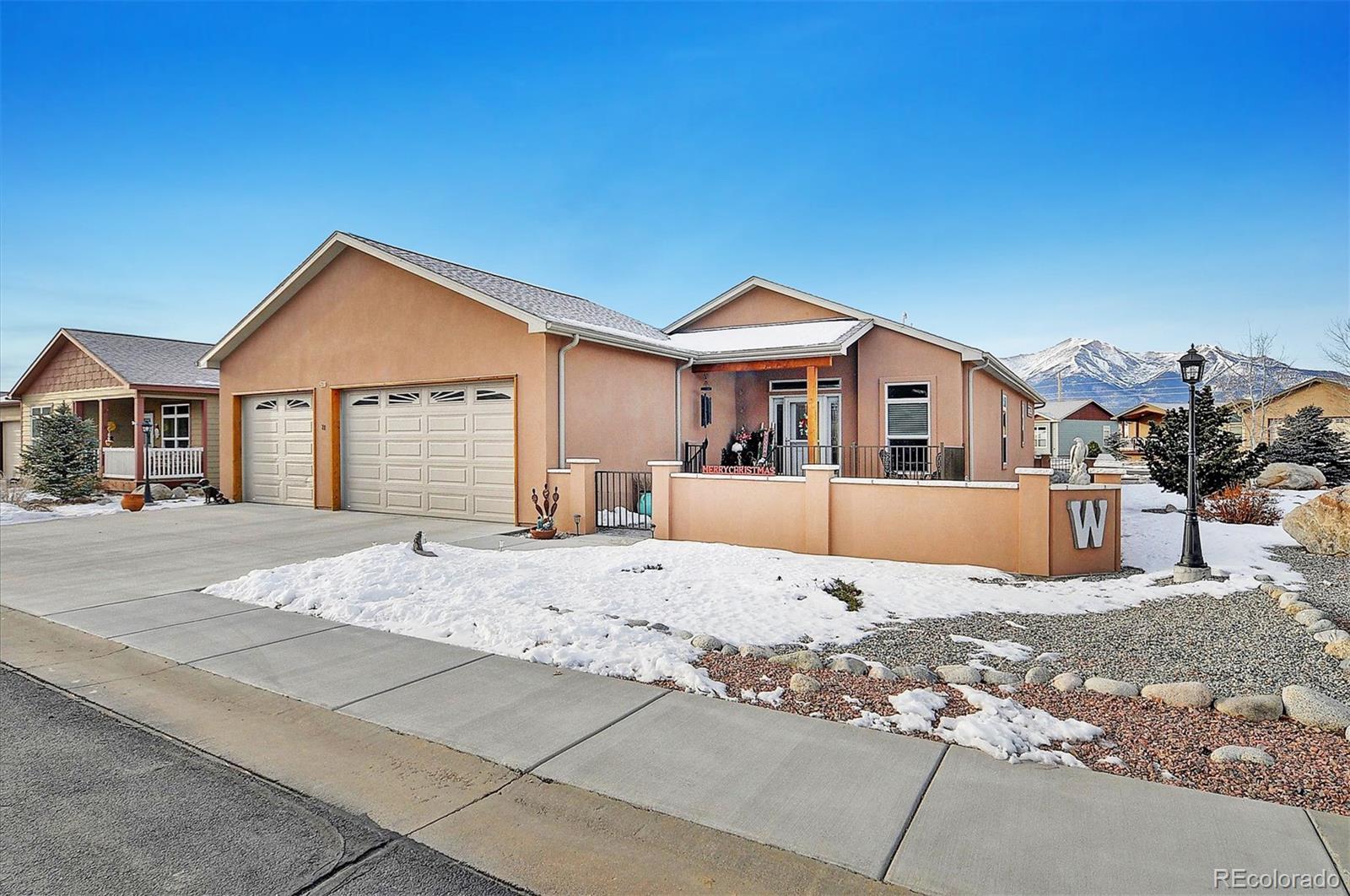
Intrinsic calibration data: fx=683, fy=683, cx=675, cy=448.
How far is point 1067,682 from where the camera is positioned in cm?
438

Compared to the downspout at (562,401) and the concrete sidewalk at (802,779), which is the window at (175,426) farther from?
the concrete sidewalk at (802,779)

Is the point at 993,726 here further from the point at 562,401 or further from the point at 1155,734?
the point at 562,401

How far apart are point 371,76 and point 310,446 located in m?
8.59

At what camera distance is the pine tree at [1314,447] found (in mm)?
20219

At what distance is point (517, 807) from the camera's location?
3.03 metres

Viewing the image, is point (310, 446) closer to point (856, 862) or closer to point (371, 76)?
point (371, 76)

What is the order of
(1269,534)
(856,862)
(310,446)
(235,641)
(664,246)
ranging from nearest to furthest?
(856,862)
(235,641)
(1269,534)
(310,446)
(664,246)

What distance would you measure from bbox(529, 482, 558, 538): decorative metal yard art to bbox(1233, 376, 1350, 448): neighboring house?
30532 millimetres

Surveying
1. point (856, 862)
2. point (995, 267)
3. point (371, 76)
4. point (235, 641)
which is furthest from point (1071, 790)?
point (995, 267)

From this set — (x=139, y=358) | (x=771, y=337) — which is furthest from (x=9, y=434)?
(x=771, y=337)

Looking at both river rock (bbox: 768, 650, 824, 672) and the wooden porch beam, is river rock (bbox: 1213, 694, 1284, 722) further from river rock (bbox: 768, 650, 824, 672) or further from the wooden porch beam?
the wooden porch beam

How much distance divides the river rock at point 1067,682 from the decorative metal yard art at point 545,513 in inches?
294

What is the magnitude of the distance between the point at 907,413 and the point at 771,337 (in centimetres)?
362

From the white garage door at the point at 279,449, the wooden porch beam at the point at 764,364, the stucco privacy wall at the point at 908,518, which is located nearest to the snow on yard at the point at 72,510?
the white garage door at the point at 279,449
